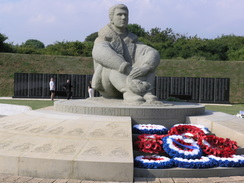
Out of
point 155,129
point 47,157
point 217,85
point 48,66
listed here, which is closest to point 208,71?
point 217,85

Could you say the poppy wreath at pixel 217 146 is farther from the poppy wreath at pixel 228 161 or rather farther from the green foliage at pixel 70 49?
the green foliage at pixel 70 49

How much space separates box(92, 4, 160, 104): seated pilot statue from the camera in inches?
274

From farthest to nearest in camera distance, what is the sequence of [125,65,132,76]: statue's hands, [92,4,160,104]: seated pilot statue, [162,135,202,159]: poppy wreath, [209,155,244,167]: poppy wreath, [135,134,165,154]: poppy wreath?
1. [125,65,132,76]: statue's hands
2. [92,4,160,104]: seated pilot statue
3. [135,134,165,154]: poppy wreath
4. [162,135,202,159]: poppy wreath
5. [209,155,244,167]: poppy wreath

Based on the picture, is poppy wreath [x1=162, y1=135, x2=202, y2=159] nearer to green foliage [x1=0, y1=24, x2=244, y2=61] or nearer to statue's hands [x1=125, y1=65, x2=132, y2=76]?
statue's hands [x1=125, y1=65, x2=132, y2=76]

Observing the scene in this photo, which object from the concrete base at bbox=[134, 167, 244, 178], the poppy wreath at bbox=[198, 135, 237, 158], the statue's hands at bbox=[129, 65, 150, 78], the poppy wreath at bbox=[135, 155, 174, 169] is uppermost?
the statue's hands at bbox=[129, 65, 150, 78]

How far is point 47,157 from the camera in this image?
12.6ft

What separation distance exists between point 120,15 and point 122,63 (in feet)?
5.05

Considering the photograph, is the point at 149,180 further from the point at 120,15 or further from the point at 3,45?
the point at 3,45

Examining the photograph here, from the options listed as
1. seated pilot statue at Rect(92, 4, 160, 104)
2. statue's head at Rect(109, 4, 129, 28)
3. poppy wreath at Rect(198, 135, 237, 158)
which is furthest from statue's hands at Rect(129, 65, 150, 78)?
poppy wreath at Rect(198, 135, 237, 158)

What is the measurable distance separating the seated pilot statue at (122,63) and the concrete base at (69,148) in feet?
4.88

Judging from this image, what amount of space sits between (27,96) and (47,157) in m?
18.1

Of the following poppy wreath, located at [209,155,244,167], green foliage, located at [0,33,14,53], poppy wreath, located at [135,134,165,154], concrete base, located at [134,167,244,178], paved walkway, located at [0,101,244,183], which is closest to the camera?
paved walkway, located at [0,101,244,183]

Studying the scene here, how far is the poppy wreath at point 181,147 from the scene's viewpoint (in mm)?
A: 4281

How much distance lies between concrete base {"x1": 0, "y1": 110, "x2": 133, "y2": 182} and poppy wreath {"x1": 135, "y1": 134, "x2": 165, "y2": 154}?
9.2 inches
